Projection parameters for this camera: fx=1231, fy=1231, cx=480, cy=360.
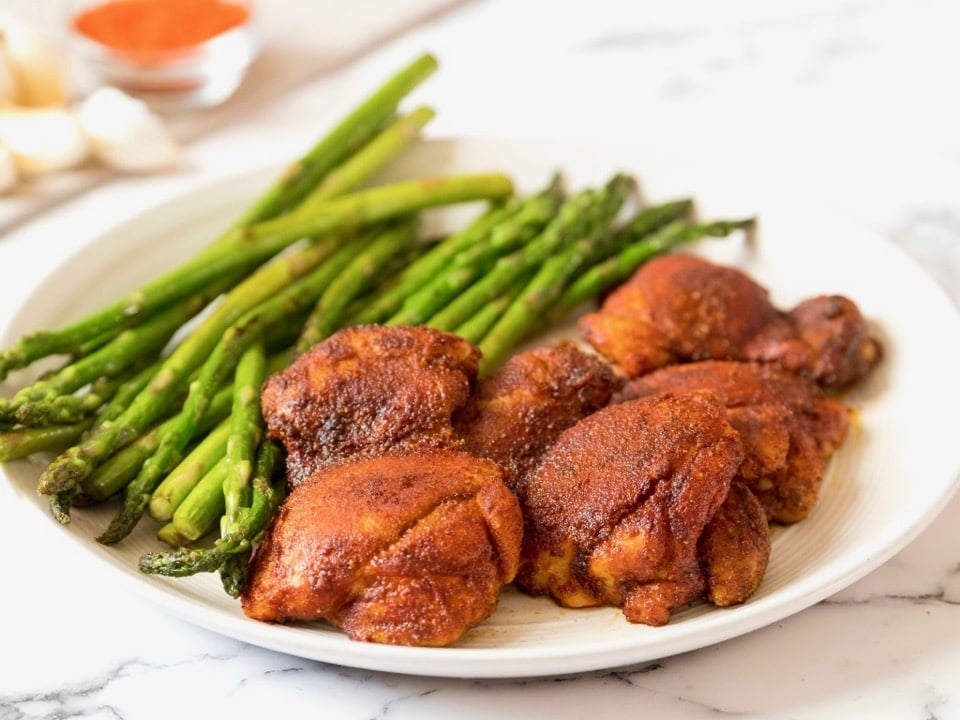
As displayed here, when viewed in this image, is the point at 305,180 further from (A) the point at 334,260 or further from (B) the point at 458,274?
(B) the point at 458,274

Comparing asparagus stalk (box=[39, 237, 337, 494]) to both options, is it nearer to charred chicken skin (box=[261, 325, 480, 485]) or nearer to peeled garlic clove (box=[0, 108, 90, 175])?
charred chicken skin (box=[261, 325, 480, 485])

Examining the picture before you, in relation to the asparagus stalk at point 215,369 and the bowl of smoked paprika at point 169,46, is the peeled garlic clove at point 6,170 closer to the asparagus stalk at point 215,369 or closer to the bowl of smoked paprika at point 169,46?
the bowl of smoked paprika at point 169,46

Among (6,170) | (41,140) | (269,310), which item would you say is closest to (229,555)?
(269,310)

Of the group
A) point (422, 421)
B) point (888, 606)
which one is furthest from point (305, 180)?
point (888, 606)

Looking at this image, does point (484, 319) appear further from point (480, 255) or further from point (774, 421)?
point (774, 421)

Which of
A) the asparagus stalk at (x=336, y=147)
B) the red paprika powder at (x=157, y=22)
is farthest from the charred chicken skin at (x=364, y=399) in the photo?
the red paprika powder at (x=157, y=22)

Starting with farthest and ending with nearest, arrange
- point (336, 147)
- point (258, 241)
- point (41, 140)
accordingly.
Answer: point (41, 140) < point (336, 147) < point (258, 241)

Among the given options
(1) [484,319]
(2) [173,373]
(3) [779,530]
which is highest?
(2) [173,373]
